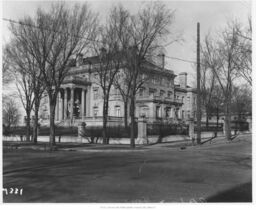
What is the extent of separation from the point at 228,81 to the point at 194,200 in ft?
76.4

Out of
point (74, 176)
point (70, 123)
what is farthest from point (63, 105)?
point (74, 176)

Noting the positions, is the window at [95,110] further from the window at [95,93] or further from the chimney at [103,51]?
the chimney at [103,51]

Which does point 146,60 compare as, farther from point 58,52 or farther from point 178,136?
point 178,136

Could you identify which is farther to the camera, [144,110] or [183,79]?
[183,79]

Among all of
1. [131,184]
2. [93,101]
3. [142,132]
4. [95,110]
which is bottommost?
[131,184]

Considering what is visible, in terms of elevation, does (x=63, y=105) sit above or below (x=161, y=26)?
below

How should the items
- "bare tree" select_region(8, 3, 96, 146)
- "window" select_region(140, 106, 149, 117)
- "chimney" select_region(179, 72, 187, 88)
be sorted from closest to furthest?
"bare tree" select_region(8, 3, 96, 146) < "window" select_region(140, 106, 149, 117) < "chimney" select_region(179, 72, 187, 88)

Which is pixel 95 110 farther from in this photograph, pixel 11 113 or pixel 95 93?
pixel 11 113

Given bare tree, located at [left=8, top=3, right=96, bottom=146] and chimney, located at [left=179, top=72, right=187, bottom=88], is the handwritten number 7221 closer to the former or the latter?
bare tree, located at [left=8, top=3, right=96, bottom=146]

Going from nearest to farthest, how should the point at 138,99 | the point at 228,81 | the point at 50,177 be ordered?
the point at 50,177 → the point at 228,81 → the point at 138,99

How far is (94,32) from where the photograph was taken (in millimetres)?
20484

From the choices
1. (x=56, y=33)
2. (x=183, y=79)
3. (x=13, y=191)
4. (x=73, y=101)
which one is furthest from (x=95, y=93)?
(x=13, y=191)

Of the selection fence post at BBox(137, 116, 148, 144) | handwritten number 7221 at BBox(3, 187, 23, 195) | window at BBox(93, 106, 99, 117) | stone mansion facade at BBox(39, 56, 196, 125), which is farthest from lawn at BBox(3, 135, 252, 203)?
window at BBox(93, 106, 99, 117)

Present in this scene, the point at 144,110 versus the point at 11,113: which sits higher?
the point at 144,110
